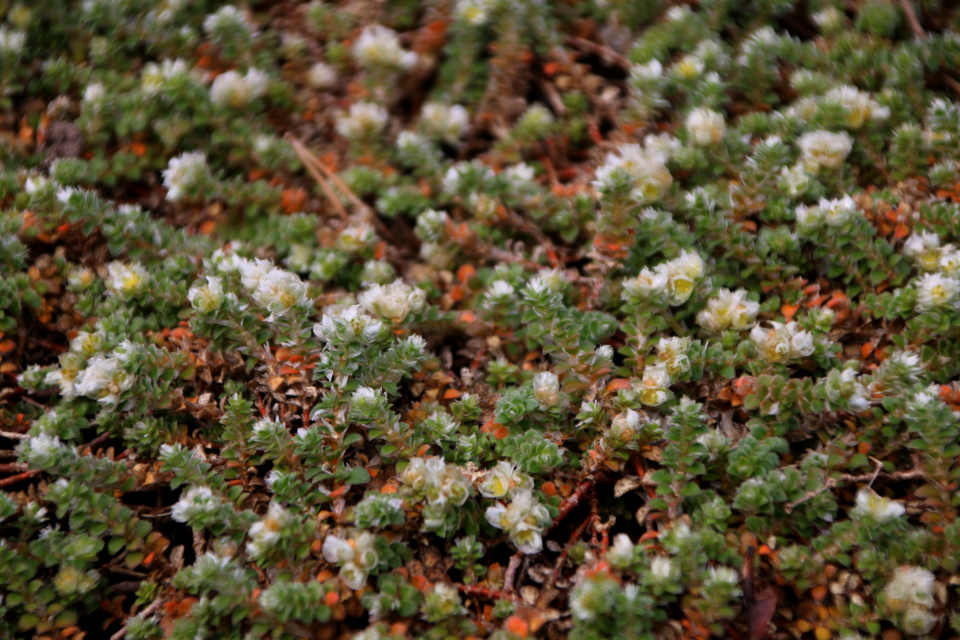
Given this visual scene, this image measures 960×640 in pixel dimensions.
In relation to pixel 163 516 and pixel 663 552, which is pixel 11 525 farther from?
pixel 663 552

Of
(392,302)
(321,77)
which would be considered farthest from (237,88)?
(392,302)

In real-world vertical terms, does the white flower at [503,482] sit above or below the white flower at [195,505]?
below

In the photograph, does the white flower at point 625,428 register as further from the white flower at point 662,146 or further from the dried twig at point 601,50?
the dried twig at point 601,50

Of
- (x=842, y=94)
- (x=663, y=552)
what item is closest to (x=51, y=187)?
(x=663, y=552)

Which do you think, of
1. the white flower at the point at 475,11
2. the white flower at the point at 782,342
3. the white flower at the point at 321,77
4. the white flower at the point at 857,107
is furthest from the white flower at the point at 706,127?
the white flower at the point at 321,77

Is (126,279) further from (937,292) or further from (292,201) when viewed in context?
(937,292)

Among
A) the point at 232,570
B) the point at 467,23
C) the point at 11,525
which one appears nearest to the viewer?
the point at 232,570
